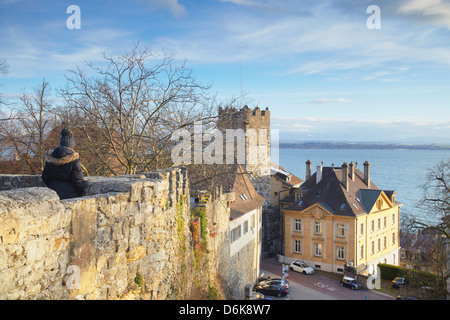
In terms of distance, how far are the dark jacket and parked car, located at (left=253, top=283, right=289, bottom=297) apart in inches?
1045

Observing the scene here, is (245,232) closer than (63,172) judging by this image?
No

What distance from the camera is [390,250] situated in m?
48.1

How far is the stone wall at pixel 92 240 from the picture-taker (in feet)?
12.1

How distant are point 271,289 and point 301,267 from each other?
10634mm

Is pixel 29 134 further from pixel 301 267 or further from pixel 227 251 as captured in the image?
pixel 301 267

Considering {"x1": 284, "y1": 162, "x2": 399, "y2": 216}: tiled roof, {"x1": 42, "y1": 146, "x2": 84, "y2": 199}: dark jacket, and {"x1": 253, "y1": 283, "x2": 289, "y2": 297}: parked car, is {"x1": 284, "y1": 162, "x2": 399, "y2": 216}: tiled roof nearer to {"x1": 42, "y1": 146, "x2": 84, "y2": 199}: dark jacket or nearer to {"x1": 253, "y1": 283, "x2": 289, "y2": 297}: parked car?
{"x1": 253, "y1": 283, "x2": 289, "y2": 297}: parked car

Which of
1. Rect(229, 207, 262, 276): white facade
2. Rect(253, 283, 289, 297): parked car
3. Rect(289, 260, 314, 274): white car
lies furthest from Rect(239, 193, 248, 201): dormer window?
Rect(289, 260, 314, 274): white car

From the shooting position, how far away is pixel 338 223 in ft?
138

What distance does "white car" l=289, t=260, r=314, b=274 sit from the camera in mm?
39606

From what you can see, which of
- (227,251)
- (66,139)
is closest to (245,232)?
(227,251)
